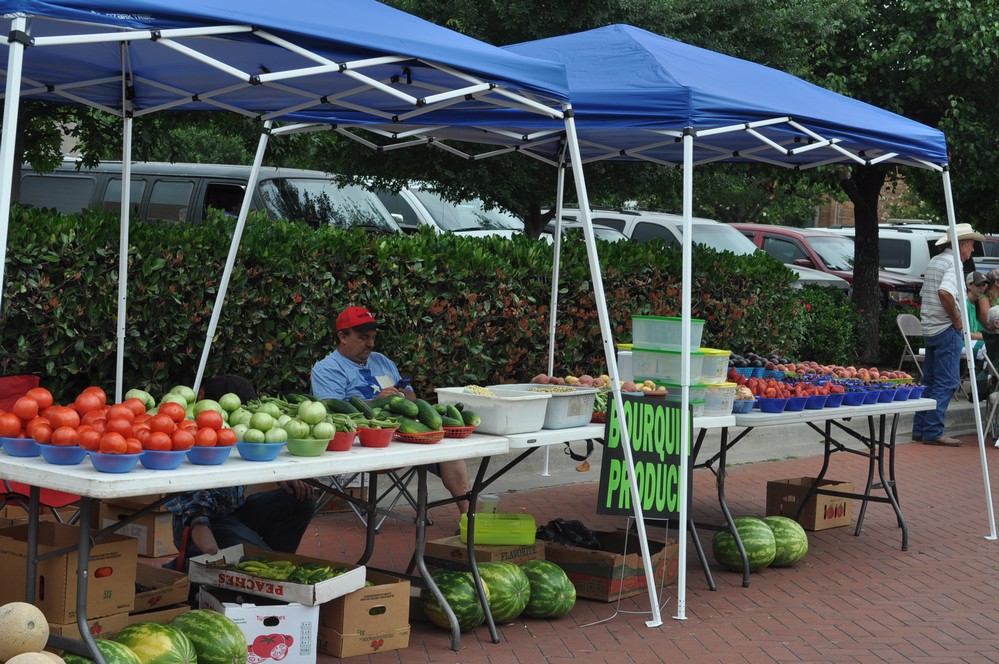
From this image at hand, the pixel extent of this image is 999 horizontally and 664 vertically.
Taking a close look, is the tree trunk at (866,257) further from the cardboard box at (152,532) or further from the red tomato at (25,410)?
the red tomato at (25,410)

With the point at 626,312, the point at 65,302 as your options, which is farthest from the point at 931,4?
the point at 65,302

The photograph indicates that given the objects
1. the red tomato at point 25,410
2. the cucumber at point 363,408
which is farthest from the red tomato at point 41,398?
the cucumber at point 363,408

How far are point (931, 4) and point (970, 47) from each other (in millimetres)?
770

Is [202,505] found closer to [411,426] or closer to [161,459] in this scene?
[411,426]

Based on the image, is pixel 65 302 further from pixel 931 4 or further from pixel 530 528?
pixel 931 4

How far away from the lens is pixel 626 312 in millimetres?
10805

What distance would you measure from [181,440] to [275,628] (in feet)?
3.32

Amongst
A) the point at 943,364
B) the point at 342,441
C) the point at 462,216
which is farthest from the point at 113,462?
the point at 462,216

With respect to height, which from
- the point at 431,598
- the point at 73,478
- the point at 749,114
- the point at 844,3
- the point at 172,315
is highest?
the point at 844,3

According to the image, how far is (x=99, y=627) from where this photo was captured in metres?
4.55

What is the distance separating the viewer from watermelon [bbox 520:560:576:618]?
19.8 feet

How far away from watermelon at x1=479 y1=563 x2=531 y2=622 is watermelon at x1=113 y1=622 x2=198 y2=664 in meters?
1.69

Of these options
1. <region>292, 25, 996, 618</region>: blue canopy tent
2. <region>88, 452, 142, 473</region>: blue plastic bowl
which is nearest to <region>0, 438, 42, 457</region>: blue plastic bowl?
<region>88, 452, 142, 473</region>: blue plastic bowl

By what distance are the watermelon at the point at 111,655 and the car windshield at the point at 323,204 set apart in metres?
7.35
